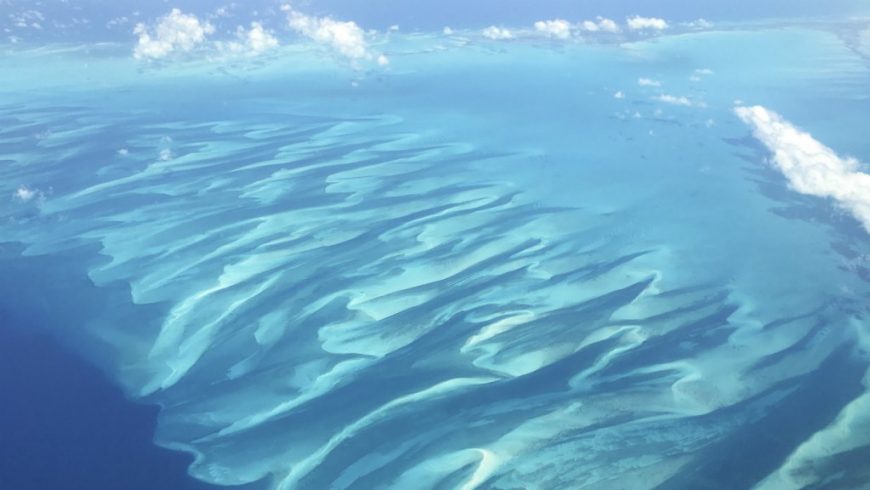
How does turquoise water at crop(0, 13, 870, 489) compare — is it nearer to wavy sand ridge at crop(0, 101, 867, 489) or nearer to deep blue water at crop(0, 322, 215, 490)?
wavy sand ridge at crop(0, 101, 867, 489)

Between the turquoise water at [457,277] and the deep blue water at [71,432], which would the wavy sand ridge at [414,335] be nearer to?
the turquoise water at [457,277]

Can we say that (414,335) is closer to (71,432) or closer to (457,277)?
(457,277)

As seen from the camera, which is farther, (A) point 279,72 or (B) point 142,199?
(A) point 279,72

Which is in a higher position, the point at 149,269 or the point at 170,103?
the point at 170,103

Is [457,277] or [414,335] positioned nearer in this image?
[414,335]

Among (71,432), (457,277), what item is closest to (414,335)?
(457,277)

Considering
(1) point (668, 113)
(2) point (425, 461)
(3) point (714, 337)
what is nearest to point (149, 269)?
(2) point (425, 461)

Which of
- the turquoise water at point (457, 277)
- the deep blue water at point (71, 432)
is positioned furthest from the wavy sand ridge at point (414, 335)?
the deep blue water at point (71, 432)

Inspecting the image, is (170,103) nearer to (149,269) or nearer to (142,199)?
(142,199)
